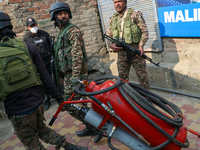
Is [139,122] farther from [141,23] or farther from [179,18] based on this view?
[179,18]

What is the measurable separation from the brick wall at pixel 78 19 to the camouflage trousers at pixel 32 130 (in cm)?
294

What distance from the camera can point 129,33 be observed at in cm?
316

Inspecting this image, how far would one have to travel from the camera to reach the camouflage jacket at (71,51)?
252 centimetres

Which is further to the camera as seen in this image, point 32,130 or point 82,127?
point 82,127

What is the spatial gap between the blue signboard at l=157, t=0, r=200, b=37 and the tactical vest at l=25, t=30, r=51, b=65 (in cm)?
240

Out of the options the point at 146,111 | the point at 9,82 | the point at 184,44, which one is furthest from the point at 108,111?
the point at 184,44

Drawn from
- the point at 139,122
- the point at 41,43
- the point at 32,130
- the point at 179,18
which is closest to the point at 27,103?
the point at 32,130

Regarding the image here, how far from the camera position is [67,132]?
3064mm

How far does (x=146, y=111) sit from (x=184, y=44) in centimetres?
244

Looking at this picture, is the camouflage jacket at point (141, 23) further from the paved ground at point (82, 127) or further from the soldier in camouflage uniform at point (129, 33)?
the paved ground at point (82, 127)

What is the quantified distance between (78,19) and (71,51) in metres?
2.75

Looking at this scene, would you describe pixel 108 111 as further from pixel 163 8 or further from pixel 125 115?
pixel 163 8

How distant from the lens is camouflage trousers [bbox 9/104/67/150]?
1919 mm

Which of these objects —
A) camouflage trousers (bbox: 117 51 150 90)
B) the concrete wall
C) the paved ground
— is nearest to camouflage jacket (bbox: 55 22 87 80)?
camouflage trousers (bbox: 117 51 150 90)
